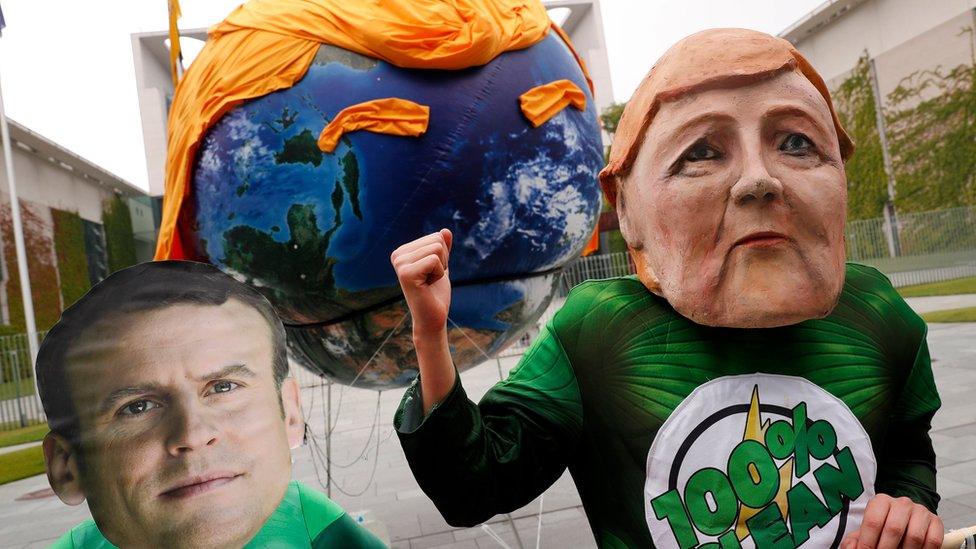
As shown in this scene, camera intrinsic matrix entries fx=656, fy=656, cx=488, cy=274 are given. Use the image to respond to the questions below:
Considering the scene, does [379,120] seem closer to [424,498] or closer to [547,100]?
[547,100]

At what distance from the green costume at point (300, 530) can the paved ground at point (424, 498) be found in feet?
3.92

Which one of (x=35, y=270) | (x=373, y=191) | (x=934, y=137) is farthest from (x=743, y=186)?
(x=934, y=137)

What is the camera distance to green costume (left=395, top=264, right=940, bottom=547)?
1291 mm

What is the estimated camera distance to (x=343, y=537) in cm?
125

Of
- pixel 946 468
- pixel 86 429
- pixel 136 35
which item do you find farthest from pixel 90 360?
pixel 136 35

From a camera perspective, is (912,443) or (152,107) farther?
(152,107)

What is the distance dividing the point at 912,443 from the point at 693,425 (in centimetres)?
57

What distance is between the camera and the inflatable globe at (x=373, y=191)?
76.4 inches

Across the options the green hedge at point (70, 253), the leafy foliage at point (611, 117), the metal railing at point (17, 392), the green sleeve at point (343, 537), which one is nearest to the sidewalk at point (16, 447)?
the metal railing at point (17, 392)

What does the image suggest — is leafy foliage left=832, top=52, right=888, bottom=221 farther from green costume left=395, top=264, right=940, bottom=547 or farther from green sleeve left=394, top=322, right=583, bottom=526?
green sleeve left=394, top=322, right=583, bottom=526

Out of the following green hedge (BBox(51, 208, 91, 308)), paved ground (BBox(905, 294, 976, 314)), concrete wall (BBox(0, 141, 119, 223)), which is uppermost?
concrete wall (BBox(0, 141, 119, 223))

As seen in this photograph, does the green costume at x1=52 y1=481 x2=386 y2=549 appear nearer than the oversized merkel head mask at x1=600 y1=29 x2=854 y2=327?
Yes

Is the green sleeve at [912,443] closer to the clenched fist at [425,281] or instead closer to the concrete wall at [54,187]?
the clenched fist at [425,281]

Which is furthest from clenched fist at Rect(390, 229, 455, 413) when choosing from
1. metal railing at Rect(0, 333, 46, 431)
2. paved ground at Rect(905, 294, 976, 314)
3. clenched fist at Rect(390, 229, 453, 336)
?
paved ground at Rect(905, 294, 976, 314)
